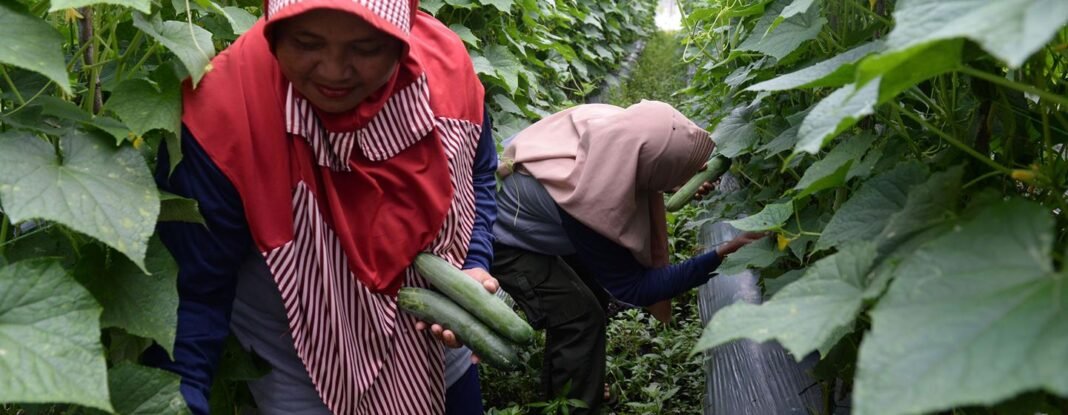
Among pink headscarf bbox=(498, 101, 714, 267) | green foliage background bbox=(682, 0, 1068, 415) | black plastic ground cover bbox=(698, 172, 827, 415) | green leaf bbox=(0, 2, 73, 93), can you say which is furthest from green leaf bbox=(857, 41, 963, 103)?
pink headscarf bbox=(498, 101, 714, 267)

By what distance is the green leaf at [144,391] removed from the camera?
1331mm

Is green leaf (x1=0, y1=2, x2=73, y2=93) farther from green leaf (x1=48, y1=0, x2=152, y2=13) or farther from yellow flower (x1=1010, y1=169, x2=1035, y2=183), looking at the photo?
yellow flower (x1=1010, y1=169, x2=1035, y2=183)

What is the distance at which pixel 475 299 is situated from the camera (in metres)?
1.90

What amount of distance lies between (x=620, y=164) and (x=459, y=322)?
1151mm

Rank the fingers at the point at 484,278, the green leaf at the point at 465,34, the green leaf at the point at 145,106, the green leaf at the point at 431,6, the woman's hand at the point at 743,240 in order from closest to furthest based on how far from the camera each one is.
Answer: the green leaf at the point at 145,106 < the fingers at the point at 484,278 < the woman's hand at the point at 743,240 < the green leaf at the point at 431,6 < the green leaf at the point at 465,34

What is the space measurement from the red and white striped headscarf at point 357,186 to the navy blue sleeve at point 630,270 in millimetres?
921

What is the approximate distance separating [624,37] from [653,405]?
28.1 feet

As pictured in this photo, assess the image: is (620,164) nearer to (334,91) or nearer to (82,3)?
(334,91)

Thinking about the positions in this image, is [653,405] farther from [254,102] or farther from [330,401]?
[254,102]

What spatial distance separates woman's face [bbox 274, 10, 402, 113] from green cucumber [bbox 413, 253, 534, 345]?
1.41 ft

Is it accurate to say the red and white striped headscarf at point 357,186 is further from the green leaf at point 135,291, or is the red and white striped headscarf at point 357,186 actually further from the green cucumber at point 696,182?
the green cucumber at point 696,182

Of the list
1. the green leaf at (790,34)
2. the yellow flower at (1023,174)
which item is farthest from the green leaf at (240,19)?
the yellow flower at (1023,174)

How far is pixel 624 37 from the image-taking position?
11531mm

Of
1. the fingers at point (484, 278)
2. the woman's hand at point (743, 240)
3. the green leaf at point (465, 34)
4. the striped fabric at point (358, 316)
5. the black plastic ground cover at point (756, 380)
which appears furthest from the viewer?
the green leaf at point (465, 34)
